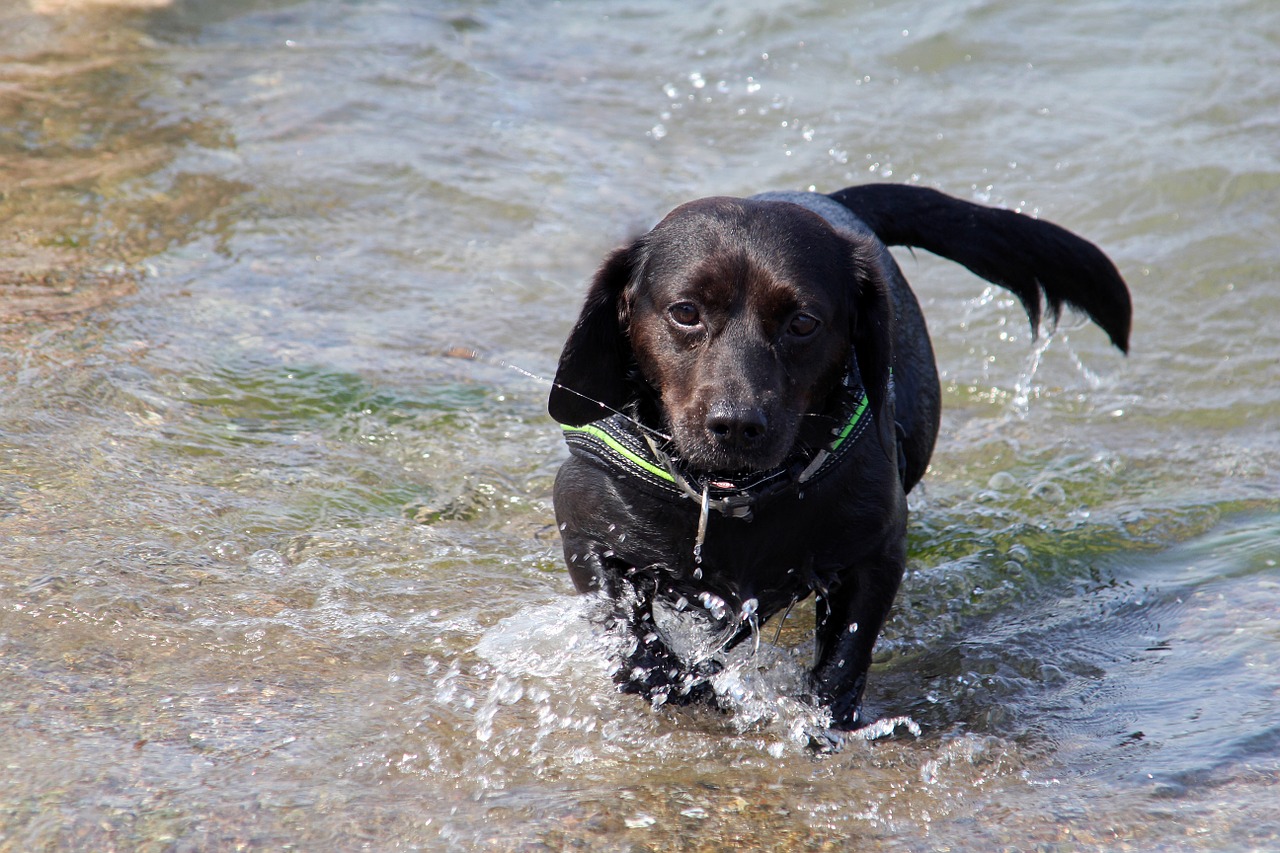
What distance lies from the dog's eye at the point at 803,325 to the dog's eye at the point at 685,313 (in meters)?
0.23

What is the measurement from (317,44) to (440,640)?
22.7 ft

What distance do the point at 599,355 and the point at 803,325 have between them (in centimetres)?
55

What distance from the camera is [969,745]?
3373 millimetres

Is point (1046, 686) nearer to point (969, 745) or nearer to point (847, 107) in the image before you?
point (969, 745)

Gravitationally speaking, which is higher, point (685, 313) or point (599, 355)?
point (685, 313)

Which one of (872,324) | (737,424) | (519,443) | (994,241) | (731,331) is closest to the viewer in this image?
(737,424)

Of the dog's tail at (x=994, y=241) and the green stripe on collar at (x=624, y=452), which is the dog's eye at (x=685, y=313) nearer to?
the green stripe on collar at (x=624, y=452)

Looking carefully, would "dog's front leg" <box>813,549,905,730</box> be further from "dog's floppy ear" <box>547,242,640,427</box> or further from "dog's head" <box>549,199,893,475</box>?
"dog's floppy ear" <box>547,242,640,427</box>

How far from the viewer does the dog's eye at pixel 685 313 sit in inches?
131

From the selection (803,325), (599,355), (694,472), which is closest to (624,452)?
(694,472)

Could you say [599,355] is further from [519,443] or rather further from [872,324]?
[519,443]

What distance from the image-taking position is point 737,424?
122 inches

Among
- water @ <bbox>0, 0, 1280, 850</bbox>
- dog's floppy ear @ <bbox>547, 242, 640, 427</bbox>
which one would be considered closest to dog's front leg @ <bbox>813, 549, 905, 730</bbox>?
water @ <bbox>0, 0, 1280, 850</bbox>

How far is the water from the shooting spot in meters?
3.07
